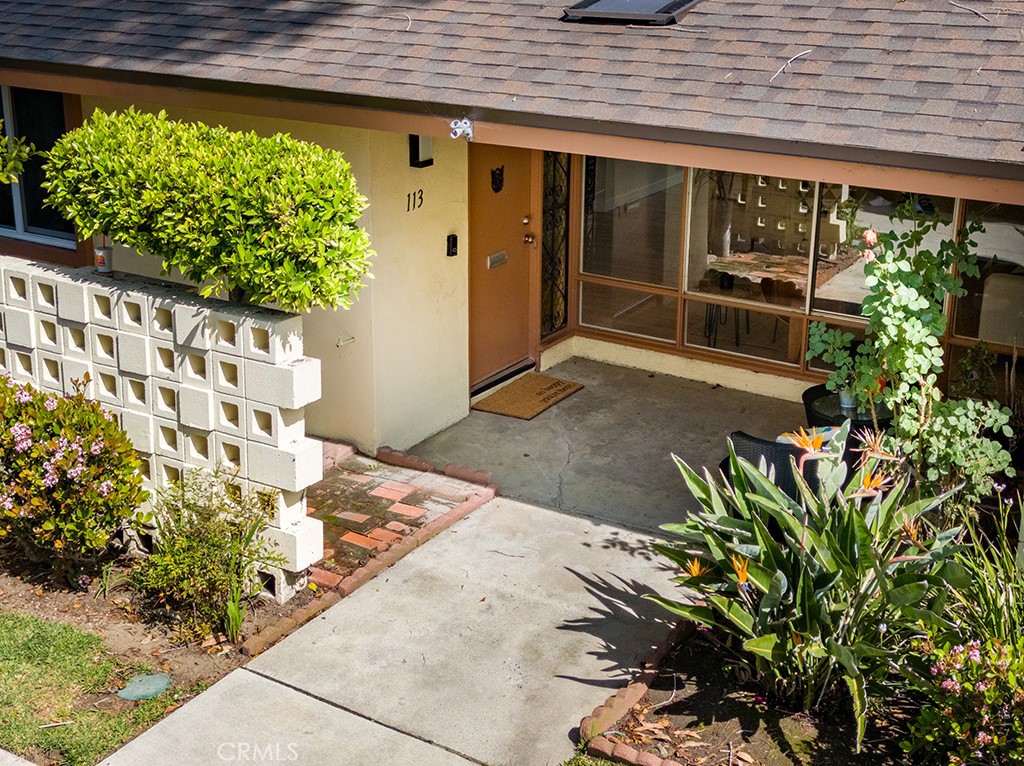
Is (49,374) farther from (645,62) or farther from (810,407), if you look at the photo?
(810,407)

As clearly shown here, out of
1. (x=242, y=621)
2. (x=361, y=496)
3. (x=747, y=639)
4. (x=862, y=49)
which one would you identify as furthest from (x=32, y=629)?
(x=862, y=49)

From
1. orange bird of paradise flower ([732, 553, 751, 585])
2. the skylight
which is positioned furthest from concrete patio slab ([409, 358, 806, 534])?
the skylight

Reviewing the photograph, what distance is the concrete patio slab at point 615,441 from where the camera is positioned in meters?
8.62

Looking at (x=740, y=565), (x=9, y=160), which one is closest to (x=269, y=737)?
(x=740, y=565)

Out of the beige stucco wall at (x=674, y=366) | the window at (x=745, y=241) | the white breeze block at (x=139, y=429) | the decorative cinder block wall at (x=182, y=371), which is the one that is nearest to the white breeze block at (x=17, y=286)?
the decorative cinder block wall at (x=182, y=371)

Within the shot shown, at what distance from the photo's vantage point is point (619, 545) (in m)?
7.87

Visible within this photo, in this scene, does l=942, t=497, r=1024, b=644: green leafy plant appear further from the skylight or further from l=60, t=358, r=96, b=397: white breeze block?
l=60, t=358, r=96, b=397: white breeze block

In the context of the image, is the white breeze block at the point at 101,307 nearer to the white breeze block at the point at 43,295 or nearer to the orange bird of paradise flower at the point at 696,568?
the white breeze block at the point at 43,295

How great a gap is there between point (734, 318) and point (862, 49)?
3.60m

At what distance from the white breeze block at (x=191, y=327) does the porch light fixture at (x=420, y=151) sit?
265 centimetres

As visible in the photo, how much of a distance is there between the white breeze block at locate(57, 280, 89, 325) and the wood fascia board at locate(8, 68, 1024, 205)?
177cm

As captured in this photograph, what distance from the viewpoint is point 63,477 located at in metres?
6.83

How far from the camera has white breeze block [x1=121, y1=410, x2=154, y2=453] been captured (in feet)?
23.8

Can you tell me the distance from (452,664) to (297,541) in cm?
112
